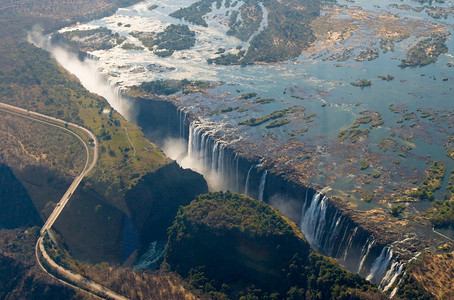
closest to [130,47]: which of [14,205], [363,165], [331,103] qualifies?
[331,103]

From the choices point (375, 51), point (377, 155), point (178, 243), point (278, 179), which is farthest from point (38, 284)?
point (375, 51)

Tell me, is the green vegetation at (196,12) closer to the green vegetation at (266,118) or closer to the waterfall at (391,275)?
the green vegetation at (266,118)

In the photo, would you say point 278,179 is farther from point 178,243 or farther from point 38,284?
point 38,284

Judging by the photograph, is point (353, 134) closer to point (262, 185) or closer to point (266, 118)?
point (266, 118)

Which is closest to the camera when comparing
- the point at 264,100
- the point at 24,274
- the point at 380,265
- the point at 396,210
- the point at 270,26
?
the point at 380,265

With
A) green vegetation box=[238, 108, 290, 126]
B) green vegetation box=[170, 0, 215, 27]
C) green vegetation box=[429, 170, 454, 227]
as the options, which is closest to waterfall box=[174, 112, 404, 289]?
green vegetation box=[238, 108, 290, 126]

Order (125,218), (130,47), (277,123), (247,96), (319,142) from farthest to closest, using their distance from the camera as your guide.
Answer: (130,47), (247,96), (277,123), (319,142), (125,218)
